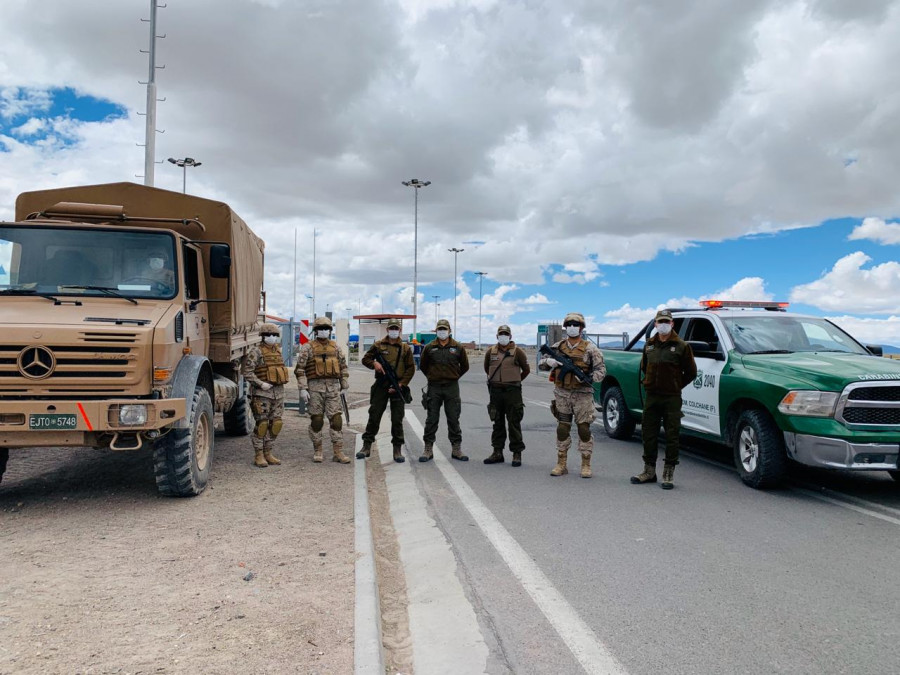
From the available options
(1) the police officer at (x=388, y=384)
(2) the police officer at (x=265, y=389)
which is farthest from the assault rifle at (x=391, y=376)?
(2) the police officer at (x=265, y=389)

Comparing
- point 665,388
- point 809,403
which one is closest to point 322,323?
point 665,388

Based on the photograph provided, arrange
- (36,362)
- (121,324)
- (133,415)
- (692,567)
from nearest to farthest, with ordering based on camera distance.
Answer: (692,567), (36,362), (133,415), (121,324)

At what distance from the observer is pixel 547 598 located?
13.9 ft

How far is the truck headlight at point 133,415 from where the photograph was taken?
19.1 feet

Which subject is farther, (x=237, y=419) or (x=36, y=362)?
(x=237, y=419)

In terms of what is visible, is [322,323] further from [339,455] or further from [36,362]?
[36,362]

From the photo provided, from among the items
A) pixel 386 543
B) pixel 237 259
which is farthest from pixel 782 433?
pixel 237 259

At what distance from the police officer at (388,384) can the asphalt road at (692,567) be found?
92 cm

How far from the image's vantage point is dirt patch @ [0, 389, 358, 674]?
11.1ft

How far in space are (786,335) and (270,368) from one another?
6.31 metres

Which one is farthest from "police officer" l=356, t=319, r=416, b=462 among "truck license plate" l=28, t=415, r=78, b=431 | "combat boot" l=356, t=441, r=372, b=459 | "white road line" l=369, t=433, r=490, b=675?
"truck license plate" l=28, t=415, r=78, b=431

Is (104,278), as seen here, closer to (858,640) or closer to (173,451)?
(173,451)

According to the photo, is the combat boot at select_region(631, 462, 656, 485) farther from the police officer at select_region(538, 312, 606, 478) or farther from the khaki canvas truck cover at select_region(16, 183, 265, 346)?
the khaki canvas truck cover at select_region(16, 183, 265, 346)

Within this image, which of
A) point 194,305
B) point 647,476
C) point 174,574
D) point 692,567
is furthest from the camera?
point 647,476
